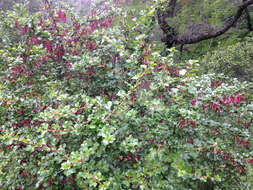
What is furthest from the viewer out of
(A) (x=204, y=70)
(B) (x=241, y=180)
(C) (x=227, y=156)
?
(A) (x=204, y=70)

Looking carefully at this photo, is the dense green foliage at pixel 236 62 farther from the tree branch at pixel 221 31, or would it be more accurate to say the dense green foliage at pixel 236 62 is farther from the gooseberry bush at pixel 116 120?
the gooseberry bush at pixel 116 120

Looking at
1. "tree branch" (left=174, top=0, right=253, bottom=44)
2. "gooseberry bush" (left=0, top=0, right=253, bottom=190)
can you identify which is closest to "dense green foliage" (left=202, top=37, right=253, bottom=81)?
"tree branch" (left=174, top=0, right=253, bottom=44)

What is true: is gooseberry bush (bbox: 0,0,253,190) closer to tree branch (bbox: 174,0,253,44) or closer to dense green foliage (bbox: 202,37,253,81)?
dense green foliage (bbox: 202,37,253,81)

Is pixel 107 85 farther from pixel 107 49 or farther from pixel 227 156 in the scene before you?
pixel 227 156

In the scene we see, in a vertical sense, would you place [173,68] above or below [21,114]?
above

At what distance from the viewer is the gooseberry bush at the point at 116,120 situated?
5.09ft

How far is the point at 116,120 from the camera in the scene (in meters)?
1.61

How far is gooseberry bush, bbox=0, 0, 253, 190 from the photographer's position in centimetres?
155

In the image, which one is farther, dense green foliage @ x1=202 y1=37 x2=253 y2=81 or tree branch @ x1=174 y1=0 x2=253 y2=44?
tree branch @ x1=174 y1=0 x2=253 y2=44

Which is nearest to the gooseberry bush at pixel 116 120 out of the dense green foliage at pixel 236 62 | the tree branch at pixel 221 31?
the dense green foliage at pixel 236 62

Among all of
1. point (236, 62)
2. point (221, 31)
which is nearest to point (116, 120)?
point (236, 62)

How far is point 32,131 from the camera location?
219 centimetres

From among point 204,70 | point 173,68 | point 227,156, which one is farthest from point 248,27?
point 227,156

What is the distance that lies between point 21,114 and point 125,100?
4.92 feet
